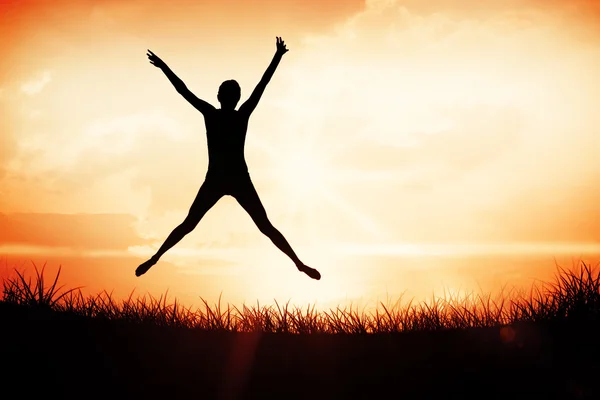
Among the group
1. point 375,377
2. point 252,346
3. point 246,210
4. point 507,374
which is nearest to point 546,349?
point 507,374

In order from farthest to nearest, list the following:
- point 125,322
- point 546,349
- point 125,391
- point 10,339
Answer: point 125,322 → point 10,339 → point 546,349 → point 125,391

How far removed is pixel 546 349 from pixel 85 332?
216 inches

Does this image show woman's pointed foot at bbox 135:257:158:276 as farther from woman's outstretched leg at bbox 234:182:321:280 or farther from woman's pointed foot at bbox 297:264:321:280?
woman's pointed foot at bbox 297:264:321:280

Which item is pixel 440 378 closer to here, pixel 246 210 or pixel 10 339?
pixel 246 210

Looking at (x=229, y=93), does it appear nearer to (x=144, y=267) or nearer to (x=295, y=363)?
(x=144, y=267)

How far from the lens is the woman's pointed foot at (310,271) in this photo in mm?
8547

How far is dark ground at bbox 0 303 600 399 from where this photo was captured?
20.5ft

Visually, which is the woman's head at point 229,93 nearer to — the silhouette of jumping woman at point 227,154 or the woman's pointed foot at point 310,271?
the silhouette of jumping woman at point 227,154

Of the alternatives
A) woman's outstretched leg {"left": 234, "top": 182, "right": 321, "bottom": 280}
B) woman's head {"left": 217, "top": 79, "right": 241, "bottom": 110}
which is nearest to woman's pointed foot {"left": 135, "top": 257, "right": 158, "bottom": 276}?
woman's outstretched leg {"left": 234, "top": 182, "right": 321, "bottom": 280}

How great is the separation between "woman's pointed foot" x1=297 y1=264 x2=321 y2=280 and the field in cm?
61

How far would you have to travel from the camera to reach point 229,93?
26.1ft

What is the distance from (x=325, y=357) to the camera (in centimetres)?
731

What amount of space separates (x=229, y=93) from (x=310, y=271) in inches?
99.2

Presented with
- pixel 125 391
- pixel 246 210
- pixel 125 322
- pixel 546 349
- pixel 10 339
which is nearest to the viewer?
pixel 125 391
